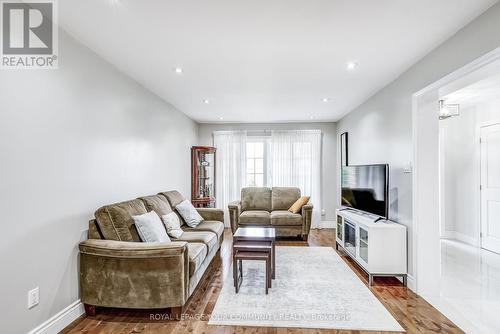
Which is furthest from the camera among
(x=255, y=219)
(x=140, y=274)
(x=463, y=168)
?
(x=255, y=219)

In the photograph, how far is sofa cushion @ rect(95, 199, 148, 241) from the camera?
259cm

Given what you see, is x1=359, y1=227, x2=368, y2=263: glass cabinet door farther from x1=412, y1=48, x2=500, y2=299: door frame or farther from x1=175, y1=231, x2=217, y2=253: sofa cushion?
x1=175, y1=231, x2=217, y2=253: sofa cushion

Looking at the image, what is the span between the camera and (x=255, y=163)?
6.57m

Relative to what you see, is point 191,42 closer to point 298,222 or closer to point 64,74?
point 64,74

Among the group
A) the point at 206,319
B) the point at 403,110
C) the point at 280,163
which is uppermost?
the point at 403,110

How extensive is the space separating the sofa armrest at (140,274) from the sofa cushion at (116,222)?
214mm

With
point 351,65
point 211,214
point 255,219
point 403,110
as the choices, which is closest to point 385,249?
point 403,110

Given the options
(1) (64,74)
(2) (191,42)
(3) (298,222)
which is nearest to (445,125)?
(3) (298,222)

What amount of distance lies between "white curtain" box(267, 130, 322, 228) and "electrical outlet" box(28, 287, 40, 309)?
194 inches

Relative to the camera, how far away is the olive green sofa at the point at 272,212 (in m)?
→ 5.20

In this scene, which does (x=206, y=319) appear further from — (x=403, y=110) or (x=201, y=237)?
(x=403, y=110)

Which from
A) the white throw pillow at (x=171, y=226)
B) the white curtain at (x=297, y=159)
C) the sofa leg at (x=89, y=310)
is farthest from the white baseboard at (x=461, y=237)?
the sofa leg at (x=89, y=310)

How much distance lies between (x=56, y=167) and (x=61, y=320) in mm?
1277

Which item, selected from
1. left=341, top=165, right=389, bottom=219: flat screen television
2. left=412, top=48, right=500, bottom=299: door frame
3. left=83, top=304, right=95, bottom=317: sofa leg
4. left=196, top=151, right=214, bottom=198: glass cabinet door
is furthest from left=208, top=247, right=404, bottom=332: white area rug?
left=196, top=151, right=214, bottom=198: glass cabinet door
